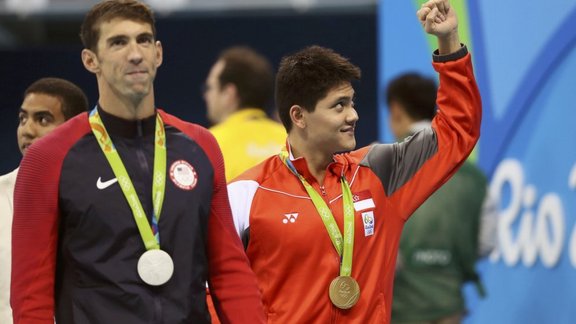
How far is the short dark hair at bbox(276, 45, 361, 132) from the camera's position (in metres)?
4.75

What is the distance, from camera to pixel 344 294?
177 inches

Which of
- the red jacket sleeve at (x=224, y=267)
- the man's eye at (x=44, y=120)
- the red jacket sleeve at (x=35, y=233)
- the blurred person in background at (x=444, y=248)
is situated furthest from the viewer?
the blurred person in background at (x=444, y=248)

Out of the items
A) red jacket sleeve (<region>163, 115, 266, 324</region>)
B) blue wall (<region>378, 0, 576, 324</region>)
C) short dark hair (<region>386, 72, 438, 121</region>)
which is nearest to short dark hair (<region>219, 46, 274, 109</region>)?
short dark hair (<region>386, 72, 438, 121</region>)

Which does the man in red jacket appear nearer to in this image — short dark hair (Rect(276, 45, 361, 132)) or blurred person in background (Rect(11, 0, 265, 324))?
short dark hair (Rect(276, 45, 361, 132))

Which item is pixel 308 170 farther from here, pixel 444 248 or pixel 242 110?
pixel 242 110

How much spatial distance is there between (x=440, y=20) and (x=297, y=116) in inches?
26.8

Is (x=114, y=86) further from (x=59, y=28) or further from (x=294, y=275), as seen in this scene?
(x=59, y=28)

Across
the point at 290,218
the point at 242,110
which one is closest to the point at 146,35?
the point at 290,218

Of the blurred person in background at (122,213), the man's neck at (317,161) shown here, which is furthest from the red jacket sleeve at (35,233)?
the man's neck at (317,161)

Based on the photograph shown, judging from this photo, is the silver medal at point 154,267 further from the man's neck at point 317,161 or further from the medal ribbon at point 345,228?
the man's neck at point 317,161

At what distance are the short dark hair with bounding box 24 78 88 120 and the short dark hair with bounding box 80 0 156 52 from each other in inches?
45.2

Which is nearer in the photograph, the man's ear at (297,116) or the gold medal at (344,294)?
the gold medal at (344,294)

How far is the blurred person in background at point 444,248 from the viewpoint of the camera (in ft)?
21.6

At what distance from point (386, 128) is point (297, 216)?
3.81m
